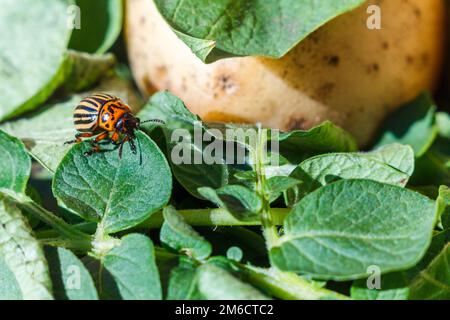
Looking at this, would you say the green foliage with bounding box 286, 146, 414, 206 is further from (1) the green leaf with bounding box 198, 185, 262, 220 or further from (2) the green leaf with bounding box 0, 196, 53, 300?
(2) the green leaf with bounding box 0, 196, 53, 300

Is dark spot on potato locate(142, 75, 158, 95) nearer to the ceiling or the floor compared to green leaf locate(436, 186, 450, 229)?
nearer to the ceiling

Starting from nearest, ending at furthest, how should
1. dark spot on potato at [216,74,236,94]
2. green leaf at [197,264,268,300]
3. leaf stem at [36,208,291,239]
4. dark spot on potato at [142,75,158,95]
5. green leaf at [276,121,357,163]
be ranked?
1. green leaf at [197,264,268,300]
2. leaf stem at [36,208,291,239]
3. green leaf at [276,121,357,163]
4. dark spot on potato at [216,74,236,94]
5. dark spot on potato at [142,75,158,95]

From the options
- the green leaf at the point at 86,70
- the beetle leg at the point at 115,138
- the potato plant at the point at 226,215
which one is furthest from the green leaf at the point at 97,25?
the beetle leg at the point at 115,138

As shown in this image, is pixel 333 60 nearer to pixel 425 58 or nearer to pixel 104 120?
pixel 425 58

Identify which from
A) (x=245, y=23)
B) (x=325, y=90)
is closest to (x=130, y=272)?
(x=245, y=23)

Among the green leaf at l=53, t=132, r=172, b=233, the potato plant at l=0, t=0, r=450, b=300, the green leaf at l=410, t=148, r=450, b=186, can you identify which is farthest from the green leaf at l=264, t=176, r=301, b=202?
the green leaf at l=410, t=148, r=450, b=186
